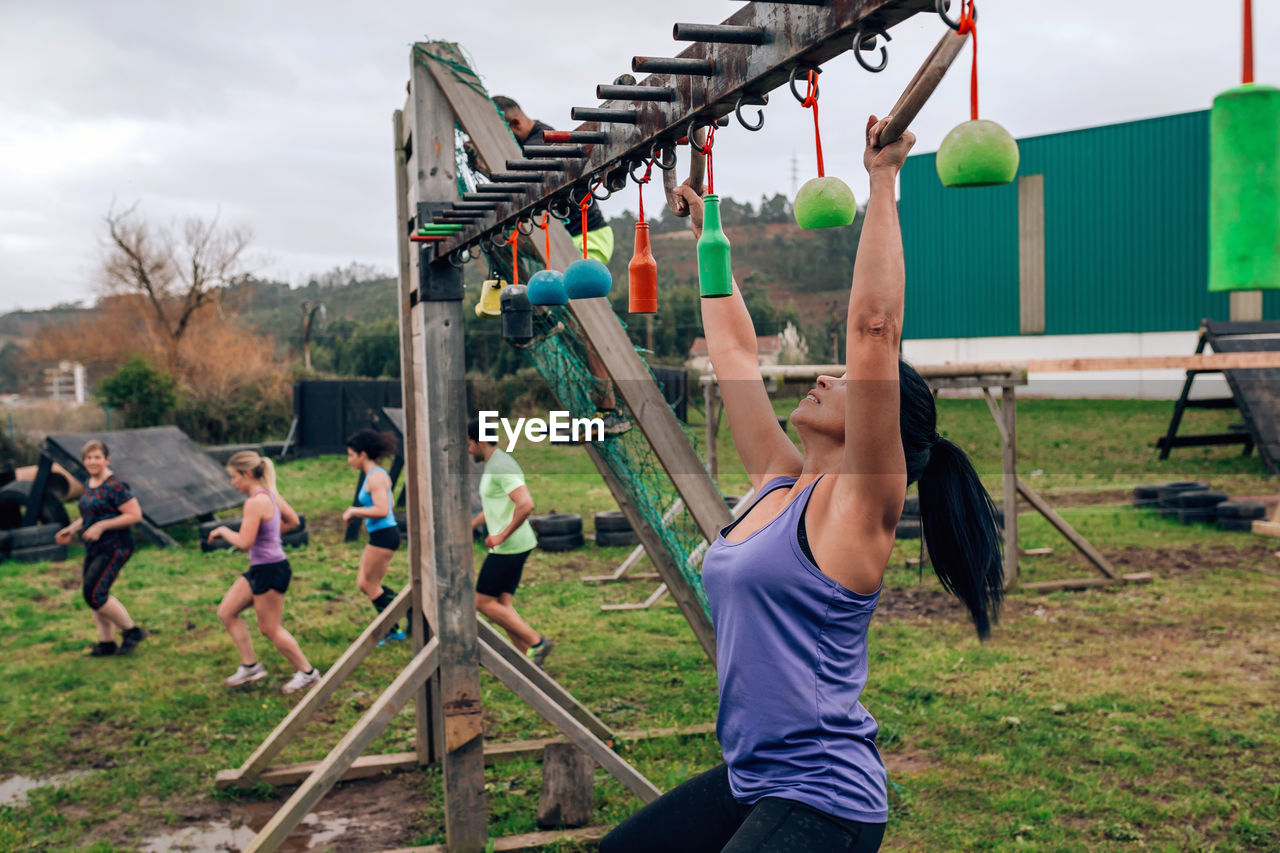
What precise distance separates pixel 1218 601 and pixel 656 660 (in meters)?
5.01

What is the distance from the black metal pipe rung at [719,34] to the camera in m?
1.79

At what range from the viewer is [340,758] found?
4043 millimetres

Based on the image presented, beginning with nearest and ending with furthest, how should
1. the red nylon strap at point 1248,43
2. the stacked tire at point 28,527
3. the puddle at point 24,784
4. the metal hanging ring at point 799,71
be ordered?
1. the red nylon strap at point 1248,43
2. the metal hanging ring at point 799,71
3. the puddle at point 24,784
4. the stacked tire at point 28,527

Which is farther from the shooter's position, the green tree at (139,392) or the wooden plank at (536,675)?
the green tree at (139,392)

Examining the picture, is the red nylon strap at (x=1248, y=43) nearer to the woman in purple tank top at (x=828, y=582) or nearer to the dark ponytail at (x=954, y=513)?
the woman in purple tank top at (x=828, y=582)

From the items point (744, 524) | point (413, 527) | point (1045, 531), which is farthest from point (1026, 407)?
point (744, 524)

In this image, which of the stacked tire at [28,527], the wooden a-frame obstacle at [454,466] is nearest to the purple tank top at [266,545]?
the wooden a-frame obstacle at [454,466]

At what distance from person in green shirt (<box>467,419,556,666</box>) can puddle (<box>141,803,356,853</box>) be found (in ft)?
6.61

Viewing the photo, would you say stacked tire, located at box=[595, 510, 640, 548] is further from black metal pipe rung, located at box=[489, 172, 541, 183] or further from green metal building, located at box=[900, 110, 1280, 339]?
green metal building, located at box=[900, 110, 1280, 339]

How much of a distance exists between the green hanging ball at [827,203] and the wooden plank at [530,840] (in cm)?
329

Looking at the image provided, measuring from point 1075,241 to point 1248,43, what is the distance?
26.7 m

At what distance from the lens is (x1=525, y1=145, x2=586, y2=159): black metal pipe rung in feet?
8.93

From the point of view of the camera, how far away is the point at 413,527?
4965 millimetres

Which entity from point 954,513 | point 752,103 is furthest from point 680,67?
point 954,513
